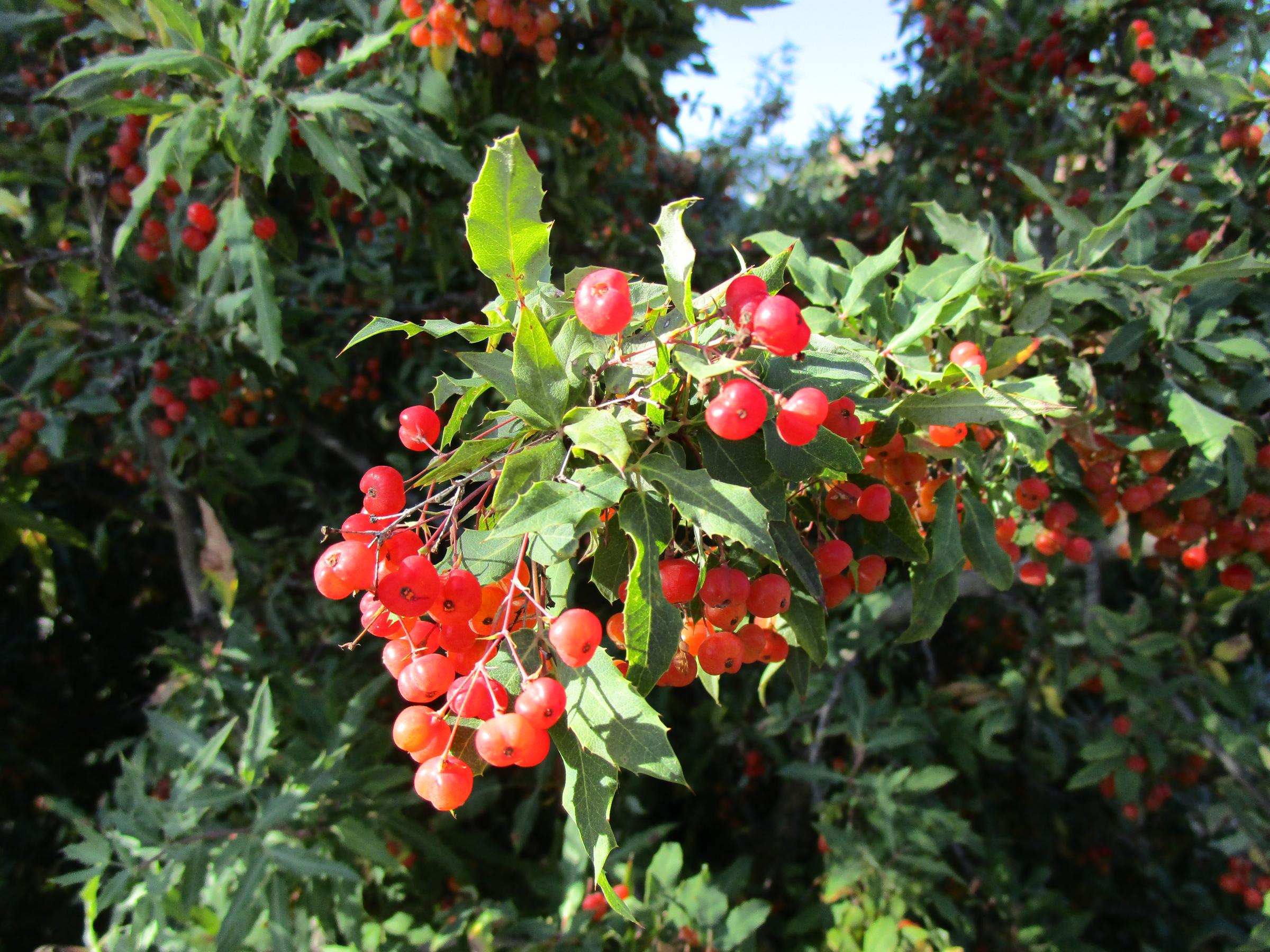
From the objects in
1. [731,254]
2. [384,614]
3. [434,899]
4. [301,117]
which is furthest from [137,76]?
[434,899]

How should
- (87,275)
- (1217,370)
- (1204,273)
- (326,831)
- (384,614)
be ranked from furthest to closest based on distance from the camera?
1. (87,275)
2. (326,831)
3. (1217,370)
4. (1204,273)
5. (384,614)

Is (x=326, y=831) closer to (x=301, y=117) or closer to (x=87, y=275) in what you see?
(x=301, y=117)

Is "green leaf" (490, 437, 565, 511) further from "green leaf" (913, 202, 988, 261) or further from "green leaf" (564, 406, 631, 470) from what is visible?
"green leaf" (913, 202, 988, 261)

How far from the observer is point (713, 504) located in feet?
2.98

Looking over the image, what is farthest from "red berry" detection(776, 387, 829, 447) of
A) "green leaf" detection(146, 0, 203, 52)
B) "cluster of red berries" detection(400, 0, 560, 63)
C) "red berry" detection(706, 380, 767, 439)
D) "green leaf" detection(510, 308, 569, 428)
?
"cluster of red berries" detection(400, 0, 560, 63)

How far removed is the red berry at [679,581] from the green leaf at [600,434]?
0.18 metres

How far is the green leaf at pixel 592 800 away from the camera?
94 centimetres

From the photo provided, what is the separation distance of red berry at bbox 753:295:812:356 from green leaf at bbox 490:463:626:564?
0.84ft

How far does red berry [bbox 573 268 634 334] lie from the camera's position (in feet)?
3.19

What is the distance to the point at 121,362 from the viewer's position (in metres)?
3.33

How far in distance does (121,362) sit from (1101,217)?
3884 mm

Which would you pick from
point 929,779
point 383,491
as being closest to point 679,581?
point 383,491

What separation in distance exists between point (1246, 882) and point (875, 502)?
12.3 ft

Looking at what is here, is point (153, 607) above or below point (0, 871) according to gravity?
above
